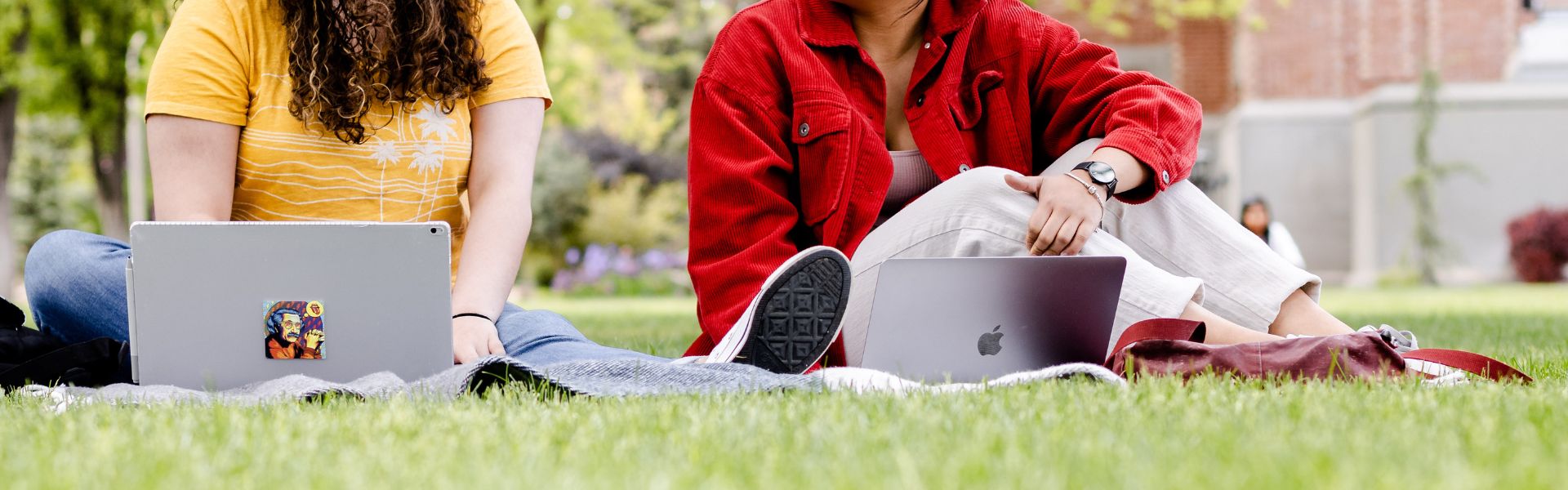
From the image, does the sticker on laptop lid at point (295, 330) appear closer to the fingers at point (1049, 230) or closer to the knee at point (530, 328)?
the knee at point (530, 328)

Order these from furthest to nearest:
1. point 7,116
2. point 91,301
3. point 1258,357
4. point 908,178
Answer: point 7,116
point 908,178
point 91,301
point 1258,357

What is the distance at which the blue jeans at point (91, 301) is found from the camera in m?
2.79

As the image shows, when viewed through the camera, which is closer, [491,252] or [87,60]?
[491,252]

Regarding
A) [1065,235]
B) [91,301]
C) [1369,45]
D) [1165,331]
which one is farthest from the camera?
[1369,45]

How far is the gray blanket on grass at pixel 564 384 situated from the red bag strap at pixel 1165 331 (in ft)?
0.82

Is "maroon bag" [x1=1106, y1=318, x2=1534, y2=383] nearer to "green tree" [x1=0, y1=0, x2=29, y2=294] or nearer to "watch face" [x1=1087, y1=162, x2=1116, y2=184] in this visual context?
"watch face" [x1=1087, y1=162, x2=1116, y2=184]

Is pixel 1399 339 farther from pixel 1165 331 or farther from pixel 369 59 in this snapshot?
pixel 369 59

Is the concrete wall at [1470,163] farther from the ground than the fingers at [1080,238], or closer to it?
closer to it

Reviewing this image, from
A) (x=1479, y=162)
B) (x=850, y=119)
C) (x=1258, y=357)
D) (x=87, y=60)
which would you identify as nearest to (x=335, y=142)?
(x=850, y=119)

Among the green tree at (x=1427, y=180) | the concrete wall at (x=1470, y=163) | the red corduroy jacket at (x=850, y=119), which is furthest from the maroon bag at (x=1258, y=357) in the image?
the concrete wall at (x=1470, y=163)

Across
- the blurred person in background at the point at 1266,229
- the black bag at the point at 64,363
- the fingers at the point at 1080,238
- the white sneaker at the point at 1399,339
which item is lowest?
the blurred person in background at the point at 1266,229

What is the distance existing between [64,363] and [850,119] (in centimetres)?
172

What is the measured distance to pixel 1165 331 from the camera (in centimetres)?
250

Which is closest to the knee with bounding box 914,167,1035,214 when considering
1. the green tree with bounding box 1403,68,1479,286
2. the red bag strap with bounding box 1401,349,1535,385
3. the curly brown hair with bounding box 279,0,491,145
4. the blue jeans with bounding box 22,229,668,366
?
the blue jeans with bounding box 22,229,668,366
